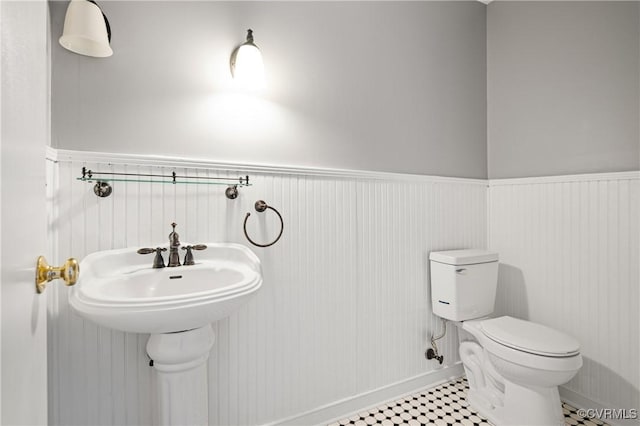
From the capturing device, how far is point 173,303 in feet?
2.70

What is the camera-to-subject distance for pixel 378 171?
178 centimetres

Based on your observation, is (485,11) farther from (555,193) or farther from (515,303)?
(515,303)

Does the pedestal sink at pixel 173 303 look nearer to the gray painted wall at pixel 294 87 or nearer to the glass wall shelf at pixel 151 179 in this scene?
the glass wall shelf at pixel 151 179

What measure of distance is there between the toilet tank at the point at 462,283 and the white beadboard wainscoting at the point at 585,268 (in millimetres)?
289

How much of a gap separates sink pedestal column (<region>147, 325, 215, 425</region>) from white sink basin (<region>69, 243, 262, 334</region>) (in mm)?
147

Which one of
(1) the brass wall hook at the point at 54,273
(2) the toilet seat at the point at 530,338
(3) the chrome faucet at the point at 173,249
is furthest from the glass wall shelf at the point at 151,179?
(2) the toilet seat at the point at 530,338

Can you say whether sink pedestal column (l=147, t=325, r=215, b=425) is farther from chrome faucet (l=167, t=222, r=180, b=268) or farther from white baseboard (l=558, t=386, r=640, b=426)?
white baseboard (l=558, t=386, r=640, b=426)

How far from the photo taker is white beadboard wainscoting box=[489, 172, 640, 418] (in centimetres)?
155

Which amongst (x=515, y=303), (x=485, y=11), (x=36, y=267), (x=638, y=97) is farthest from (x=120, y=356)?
(x=485, y=11)

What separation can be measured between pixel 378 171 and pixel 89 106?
1.36 metres

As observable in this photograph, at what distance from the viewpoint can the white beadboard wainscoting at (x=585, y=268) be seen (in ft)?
5.10

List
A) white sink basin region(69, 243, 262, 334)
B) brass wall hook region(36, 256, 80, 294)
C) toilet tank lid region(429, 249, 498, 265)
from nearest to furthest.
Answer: brass wall hook region(36, 256, 80, 294)
white sink basin region(69, 243, 262, 334)
toilet tank lid region(429, 249, 498, 265)

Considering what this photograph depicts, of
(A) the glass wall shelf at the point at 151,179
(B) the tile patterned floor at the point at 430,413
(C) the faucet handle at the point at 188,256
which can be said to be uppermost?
(A) the glass wall shelf at the point at 151,179

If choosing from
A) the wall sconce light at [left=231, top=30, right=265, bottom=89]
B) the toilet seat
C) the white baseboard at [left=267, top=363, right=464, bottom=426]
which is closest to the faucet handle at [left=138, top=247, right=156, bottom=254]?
the wall sconce light at [left=231, top=30, right=265, bottom=89]
